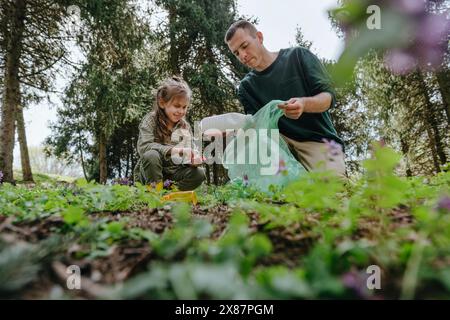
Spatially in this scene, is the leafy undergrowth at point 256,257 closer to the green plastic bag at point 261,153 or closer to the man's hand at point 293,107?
the man's hand at point 293,107

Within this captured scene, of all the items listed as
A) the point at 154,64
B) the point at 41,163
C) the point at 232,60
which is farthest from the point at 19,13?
the point at 41,163

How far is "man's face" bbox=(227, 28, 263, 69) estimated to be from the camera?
379 cm

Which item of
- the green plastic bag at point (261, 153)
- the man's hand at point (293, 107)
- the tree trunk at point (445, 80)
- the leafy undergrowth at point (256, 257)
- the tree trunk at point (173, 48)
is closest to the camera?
the leafy undergrowth at point (256, 257)

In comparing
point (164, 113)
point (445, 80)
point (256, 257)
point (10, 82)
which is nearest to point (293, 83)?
point (164, 113)

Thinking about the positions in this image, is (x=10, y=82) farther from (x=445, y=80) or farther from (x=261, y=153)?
(x=445, y=80)

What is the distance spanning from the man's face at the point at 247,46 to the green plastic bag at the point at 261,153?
1.10 meters

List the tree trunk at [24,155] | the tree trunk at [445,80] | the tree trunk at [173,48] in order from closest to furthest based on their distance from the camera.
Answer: the tree trunk at [445,80]
the tree trunk at [173,48]
the tree trunk at [24,155]

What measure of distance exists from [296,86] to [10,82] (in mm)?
7891

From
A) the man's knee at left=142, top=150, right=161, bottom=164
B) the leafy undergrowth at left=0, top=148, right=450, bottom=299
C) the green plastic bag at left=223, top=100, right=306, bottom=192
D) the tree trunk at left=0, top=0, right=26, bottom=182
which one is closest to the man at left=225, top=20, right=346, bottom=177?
the green plastic bag at left=223, top=100, right=306, bottom=192

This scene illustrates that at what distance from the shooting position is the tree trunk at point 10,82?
807cm

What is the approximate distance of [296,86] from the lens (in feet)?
12.6

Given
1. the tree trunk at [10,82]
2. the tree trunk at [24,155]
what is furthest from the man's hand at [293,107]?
the tree trunk at [24,155]

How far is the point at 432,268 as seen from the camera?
730 mm

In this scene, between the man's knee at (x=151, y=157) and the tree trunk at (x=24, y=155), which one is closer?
the man's knee at (x=151, y=157)
